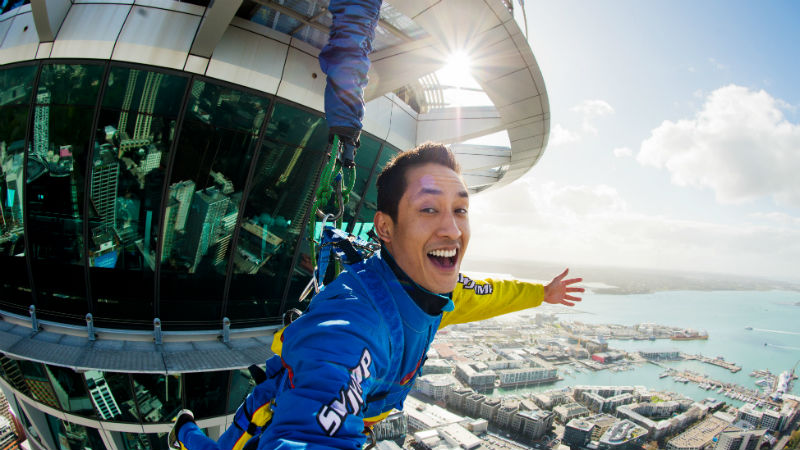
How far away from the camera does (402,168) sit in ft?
6.08

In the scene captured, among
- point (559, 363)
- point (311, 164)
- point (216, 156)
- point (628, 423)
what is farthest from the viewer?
point (559, 363)

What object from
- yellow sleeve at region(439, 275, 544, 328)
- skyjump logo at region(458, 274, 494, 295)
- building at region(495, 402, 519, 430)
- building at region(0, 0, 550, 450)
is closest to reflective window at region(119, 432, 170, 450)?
building at region(0, 0, 550, 450)

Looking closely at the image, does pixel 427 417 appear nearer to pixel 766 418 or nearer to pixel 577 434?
pixel 577 434

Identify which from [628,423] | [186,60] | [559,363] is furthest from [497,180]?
[559,363]

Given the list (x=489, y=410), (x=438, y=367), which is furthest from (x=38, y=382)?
(x=438, y=367)

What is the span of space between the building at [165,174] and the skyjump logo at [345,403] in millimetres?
4428

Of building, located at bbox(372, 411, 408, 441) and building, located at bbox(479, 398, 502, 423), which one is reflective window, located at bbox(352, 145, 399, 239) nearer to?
building, located at bbox(372, 411, 408, 441)

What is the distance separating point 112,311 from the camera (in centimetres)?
556

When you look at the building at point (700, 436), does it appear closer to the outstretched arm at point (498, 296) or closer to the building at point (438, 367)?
the building at point (438, 367)

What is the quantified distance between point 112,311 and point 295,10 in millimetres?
5812

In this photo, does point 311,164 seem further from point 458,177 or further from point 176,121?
point 458,177

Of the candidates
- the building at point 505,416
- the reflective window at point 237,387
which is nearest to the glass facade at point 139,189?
the reflective window at point 237,387

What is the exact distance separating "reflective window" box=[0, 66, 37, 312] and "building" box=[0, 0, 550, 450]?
0.03m

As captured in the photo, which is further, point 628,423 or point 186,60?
point 628,423
